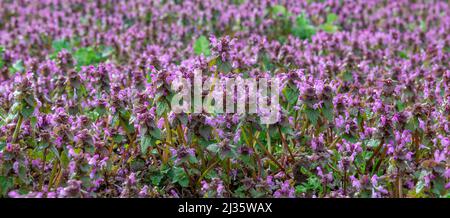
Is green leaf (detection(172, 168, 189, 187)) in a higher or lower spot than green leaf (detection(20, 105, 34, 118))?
lower

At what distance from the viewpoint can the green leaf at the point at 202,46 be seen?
24.3 feet

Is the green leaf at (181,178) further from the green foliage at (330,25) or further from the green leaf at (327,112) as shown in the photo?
the green foliage at (330,25)

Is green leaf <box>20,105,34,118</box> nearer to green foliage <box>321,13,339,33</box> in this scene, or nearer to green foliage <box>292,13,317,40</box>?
green foliage <box>292,13,317,40</box>

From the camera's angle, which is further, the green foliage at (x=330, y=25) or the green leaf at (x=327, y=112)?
the green foliage at (x=330, y=25)

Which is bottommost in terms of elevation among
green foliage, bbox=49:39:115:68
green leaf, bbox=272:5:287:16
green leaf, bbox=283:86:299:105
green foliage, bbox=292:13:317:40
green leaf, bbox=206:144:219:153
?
green leaf, bbox=206:144:219:153

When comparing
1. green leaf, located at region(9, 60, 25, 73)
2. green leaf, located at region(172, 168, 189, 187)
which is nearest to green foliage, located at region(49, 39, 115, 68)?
green leaf, located at region(9, 60, 25, 73)

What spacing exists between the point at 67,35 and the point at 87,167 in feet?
15.3

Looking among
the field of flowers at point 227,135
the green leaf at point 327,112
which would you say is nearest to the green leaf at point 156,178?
the field of flowers at point 227,135

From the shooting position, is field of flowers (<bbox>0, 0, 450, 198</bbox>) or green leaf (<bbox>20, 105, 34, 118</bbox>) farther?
green leaf (<bbox>20, 105, 34, 118</bbox>)

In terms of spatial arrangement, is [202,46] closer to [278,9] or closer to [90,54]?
[90,54]

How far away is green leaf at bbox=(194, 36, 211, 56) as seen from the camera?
7414 mm

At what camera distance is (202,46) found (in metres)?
7.54

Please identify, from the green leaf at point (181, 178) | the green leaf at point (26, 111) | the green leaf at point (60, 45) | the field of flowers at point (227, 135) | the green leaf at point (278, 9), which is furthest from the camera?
the green leaf at point (278, 9)
